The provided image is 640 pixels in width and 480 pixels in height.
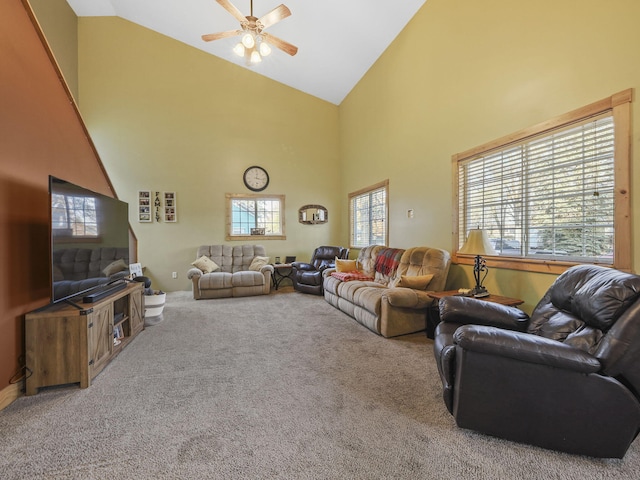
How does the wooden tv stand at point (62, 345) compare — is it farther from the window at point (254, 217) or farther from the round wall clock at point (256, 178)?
the round wall clock at point (256, 178)

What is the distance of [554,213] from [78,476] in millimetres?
3577

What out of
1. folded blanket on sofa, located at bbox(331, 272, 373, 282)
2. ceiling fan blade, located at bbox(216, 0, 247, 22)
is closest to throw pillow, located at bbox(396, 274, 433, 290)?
folded blanket on sofa, located at bbox(331, 272, 373, 282)

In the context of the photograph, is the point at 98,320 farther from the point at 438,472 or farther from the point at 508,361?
the point at 508,361

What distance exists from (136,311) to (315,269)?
3.13 meters

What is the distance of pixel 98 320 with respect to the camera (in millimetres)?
2252

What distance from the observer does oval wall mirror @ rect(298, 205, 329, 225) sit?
650 cm

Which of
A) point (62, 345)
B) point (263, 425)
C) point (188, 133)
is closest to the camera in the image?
point (263, 425)

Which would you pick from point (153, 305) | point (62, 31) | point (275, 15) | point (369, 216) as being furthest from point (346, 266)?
point (62, 31)

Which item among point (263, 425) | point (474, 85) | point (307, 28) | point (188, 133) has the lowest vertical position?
point (263, 425)

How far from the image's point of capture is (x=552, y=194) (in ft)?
7.98

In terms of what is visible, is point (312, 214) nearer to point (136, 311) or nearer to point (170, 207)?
point (170, 207)

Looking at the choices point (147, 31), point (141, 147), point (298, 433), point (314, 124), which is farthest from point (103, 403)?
point (147, 31)

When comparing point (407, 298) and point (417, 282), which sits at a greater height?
point (417, 282)

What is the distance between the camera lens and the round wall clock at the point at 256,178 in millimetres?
6188
